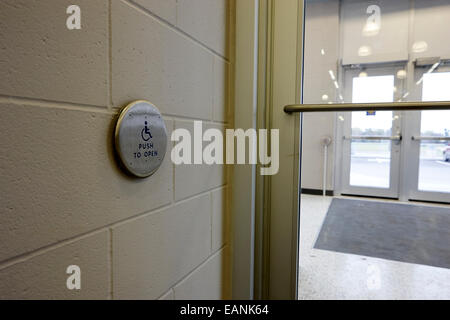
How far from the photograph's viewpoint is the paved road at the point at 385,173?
35.8 inches

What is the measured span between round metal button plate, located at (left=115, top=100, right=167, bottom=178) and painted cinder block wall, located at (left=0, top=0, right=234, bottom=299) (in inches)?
0.8

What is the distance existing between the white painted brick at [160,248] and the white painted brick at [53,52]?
0.98ft

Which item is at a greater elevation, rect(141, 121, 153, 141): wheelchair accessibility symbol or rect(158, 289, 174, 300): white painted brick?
rect(141, 121, 153, 141): wheelchair accessibility symbol

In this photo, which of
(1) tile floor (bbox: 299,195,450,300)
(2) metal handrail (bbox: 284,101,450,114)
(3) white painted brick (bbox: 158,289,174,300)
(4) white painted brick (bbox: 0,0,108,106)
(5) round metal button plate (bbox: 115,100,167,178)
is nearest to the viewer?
(4) white painted brick (bbox: 0,0,108,106)

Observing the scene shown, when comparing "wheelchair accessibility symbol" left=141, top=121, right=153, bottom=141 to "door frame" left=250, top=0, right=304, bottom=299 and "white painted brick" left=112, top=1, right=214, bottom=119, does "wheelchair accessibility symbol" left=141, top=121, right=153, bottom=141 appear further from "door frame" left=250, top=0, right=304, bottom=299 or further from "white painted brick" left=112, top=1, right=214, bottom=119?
"door frame" left=250, top=0, right=304, bottom=299

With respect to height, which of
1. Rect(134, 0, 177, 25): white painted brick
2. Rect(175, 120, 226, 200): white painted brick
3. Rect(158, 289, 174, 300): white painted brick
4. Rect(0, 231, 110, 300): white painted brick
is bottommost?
Rect(158, 289, 174, 300): white painted brick

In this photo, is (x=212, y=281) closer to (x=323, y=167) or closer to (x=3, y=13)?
(x=323, y=167)

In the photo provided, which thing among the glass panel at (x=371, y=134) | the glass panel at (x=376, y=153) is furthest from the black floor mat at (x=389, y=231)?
the glass panel at (x=371, y=134)

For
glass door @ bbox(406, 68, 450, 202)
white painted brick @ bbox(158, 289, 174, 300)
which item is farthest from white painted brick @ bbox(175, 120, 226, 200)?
glass door @ bbox(406, 68, 450, 202)

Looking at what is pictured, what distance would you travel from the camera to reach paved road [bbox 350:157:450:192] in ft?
2.98

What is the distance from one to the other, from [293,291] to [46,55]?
3.57 feet

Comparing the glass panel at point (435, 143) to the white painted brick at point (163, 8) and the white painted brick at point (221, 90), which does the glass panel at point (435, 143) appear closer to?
the white painted brick at point (221, 90)

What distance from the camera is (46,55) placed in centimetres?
44

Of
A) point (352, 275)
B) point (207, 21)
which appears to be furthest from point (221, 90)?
point (352, 275)
